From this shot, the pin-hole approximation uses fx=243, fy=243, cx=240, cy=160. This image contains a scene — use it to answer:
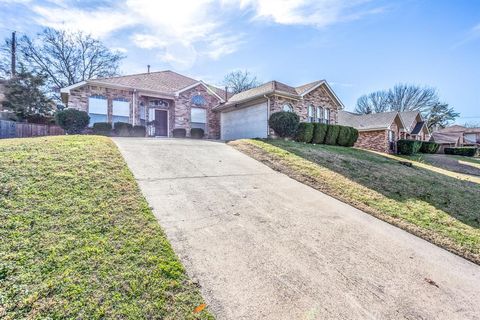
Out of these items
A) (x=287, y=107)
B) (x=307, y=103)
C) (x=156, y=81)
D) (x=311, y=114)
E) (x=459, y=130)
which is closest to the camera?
(x=287, y=107)

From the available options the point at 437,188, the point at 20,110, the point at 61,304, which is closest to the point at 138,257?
the point at 61,304

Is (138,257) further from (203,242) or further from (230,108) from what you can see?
(230,108)

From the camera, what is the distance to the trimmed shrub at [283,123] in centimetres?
1370

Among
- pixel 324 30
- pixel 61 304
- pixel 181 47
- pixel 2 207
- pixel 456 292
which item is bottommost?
pixel 456 292

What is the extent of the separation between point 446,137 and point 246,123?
42.0m

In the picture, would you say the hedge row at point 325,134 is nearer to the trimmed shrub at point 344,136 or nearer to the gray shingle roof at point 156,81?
the trimmed shrub at point 344,136

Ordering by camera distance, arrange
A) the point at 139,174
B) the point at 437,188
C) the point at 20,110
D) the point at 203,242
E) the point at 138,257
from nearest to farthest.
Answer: the point at 138,257 → the point at 203,242 → the point at 139,174 → the point at 437,188 → the point at 20,110

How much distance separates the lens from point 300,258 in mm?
3238

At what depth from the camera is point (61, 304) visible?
213 cm

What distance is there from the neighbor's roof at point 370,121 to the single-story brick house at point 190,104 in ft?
21.7

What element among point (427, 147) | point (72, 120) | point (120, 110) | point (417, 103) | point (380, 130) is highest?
point (417, 103)

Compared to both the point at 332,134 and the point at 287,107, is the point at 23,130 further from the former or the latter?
the point at 332,134

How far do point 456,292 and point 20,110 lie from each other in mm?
21880


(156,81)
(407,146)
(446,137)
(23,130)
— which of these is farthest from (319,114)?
(446,137)
